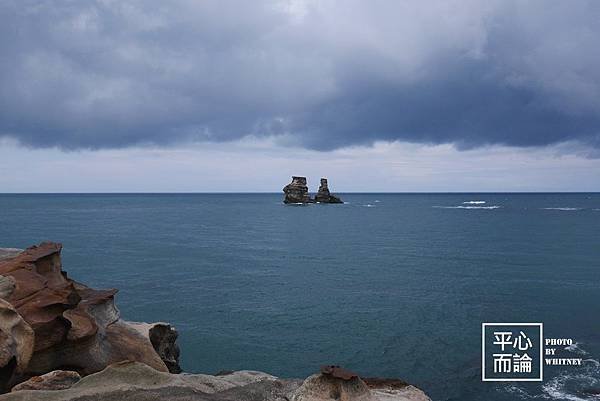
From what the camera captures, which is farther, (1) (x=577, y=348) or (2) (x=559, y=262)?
(2) (x=559, y=262)

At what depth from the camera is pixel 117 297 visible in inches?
1658

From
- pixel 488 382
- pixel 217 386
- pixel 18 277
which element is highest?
pixel 18 277

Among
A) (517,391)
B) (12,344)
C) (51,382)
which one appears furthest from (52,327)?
(517,391)

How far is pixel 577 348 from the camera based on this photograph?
28.6 meters

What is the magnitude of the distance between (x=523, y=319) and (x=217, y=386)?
1157 inches

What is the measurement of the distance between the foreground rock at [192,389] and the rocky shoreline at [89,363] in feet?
0.08

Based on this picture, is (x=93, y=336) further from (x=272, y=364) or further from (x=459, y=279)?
(x=459, y=279)

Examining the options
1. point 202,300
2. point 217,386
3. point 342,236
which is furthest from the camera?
point 342,236

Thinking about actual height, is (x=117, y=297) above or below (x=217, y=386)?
below

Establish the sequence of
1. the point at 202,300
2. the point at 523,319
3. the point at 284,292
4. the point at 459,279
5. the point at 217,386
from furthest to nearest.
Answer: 1. the point at 459,279
2. the point at 284,292
3. the point at 202,300
4. the point at 523,319
5. the point at 217,386

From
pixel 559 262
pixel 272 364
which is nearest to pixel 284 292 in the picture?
pixel 272 364

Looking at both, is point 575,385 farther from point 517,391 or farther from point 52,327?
point 52,327

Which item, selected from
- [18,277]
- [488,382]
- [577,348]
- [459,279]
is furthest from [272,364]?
[459,279]

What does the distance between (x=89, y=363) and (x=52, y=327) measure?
1796 mm
